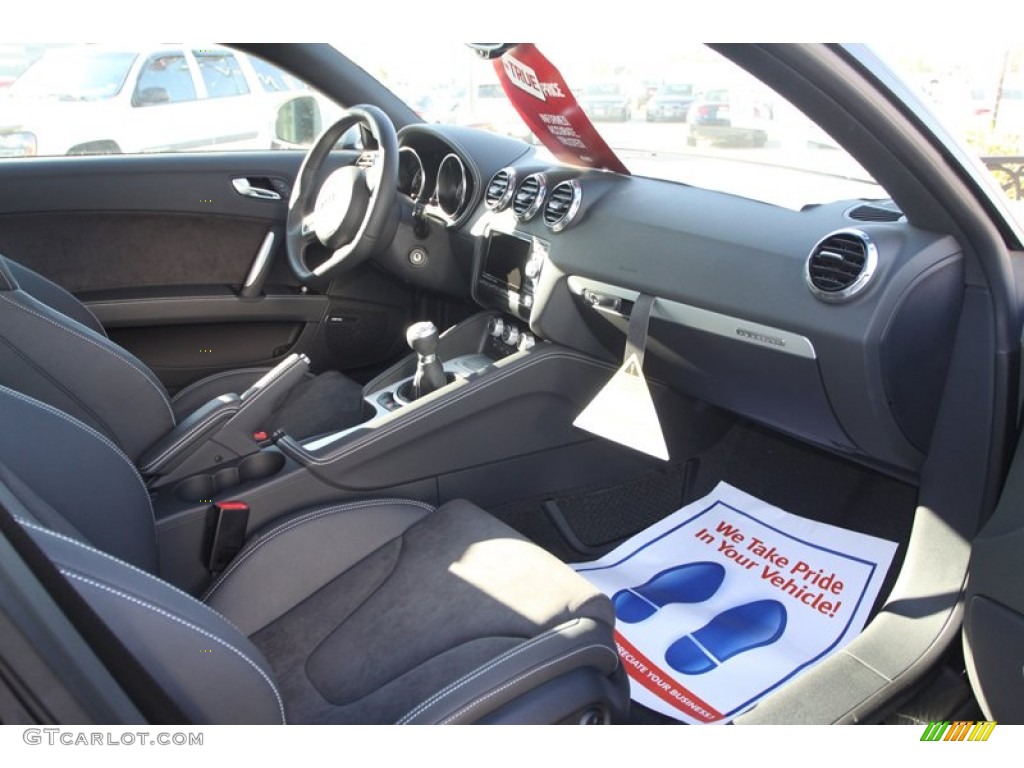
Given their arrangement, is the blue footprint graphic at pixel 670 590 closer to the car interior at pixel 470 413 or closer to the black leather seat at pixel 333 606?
the car interior at pixel 470 413

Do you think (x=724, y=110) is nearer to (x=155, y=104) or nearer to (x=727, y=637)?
(x=727, y=637)

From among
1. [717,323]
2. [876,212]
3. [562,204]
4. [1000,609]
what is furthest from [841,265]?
[562,204]

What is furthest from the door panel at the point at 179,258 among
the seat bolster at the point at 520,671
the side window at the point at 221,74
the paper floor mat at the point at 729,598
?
the seat bolster at the point at 520,671

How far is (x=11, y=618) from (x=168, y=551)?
0.92 m

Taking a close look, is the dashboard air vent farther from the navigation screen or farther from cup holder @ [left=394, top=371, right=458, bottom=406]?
cup holder @ [left=394, top=371, right=458, bottom=406]

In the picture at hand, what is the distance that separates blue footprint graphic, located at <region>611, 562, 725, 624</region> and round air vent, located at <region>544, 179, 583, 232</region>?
83 centimetres

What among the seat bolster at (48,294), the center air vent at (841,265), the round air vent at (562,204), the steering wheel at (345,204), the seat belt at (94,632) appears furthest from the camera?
the steering wheel at (345,204)

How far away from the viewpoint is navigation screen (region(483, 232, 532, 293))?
221 cm

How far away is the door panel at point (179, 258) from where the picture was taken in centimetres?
261

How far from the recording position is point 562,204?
2053 millimetres

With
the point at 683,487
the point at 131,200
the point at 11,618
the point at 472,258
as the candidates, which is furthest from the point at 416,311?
the point at 11,618

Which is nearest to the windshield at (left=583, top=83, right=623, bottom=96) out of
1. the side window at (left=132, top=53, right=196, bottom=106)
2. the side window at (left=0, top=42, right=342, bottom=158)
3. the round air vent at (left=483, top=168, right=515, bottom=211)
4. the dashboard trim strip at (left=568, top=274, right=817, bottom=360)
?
the round air vent at (left=483, top=168, right=515, bottom=211)

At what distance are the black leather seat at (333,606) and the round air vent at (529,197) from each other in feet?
2.57

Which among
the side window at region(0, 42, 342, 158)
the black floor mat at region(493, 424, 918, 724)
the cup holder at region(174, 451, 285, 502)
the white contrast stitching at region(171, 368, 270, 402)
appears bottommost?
the black floor mat at region(493, 424, 918, 724)
